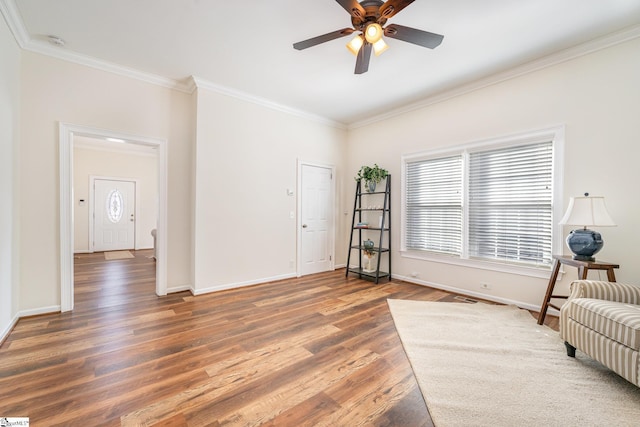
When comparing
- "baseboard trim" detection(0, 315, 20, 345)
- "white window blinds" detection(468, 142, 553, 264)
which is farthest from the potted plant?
"baseboard trim" detection(0, 315, 20, 345)

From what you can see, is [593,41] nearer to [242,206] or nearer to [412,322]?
[412,322]

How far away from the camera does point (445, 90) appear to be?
3.99 meters

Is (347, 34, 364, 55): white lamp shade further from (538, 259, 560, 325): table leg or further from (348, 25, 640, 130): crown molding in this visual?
(538, 259, 560, 325): table leg

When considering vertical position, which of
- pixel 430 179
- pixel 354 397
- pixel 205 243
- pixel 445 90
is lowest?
pixel 354 397

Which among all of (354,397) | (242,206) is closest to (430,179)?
(242,206)

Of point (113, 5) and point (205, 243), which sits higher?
point (113, 5)

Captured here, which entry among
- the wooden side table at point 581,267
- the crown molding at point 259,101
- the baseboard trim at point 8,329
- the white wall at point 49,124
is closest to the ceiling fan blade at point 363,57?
the crown molding at point 259,101

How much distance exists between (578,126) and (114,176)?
9777mm

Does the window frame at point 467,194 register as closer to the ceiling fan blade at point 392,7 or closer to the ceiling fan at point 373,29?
the ceiling fan at point 373,29

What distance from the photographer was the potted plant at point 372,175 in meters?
4.77

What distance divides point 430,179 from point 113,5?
4.29 metres

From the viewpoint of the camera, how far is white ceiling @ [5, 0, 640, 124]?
94.4 inches

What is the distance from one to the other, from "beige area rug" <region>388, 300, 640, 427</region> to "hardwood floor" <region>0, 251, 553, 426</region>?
0.18m

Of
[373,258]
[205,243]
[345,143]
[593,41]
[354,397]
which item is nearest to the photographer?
[354,397]
